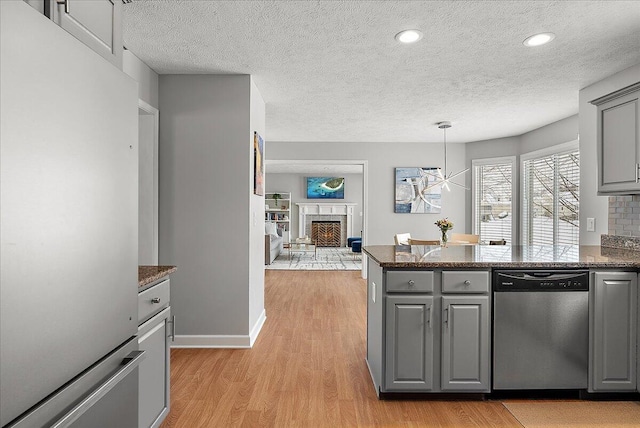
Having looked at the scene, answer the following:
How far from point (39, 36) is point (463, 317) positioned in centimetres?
239

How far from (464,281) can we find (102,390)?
78.7 inches

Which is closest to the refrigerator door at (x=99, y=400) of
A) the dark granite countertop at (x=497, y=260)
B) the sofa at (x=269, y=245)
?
the dark granite countertop at (x=497, y=260)

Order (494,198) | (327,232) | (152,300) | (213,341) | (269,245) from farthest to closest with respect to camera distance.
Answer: (327,232) < (269,245) < (494,198) < (213,341) < (152,300)

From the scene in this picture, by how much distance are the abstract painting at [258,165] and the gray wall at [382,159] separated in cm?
282

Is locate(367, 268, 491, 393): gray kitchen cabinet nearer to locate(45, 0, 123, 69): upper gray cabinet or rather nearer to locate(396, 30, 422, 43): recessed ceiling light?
locate(396, 30, 422, 43): recessed ceiling light

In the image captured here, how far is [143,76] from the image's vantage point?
10.4 feet

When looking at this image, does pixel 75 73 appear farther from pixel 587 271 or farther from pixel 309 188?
pixel 309 188

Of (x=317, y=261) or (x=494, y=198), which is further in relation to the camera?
(x=317, y=261)

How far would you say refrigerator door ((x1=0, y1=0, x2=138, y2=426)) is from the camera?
0.78m

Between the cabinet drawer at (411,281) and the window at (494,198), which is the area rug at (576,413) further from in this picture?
the window at (494,198)

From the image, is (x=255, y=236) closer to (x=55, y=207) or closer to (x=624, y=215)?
(x=55, y=207)

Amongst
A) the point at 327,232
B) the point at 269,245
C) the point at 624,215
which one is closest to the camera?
the point at 624,215

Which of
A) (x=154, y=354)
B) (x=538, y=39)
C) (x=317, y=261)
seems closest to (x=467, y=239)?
(x=538, y=39)

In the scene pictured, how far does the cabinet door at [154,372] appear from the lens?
1.73 meters
